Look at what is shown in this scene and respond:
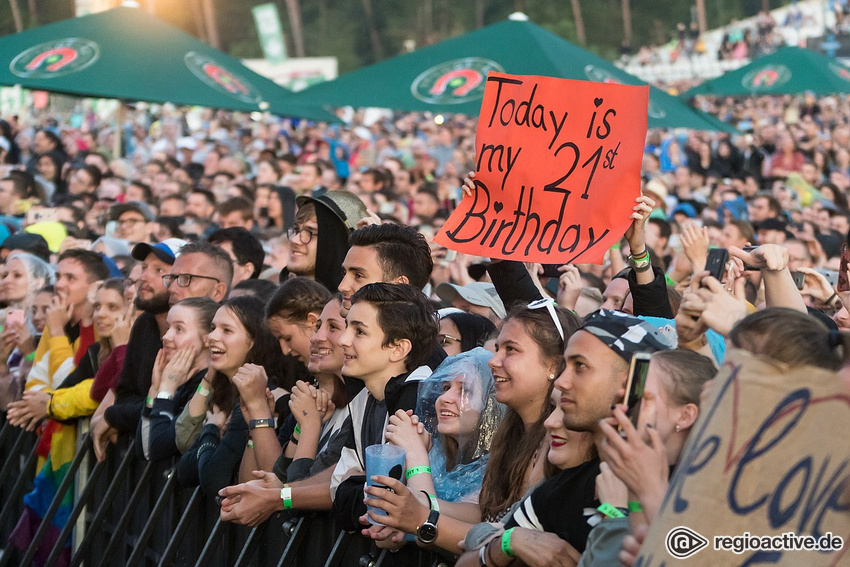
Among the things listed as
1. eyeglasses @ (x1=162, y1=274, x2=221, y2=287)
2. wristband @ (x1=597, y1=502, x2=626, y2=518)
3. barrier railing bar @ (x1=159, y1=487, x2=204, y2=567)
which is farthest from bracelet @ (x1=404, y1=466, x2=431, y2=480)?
eyeglasses @ (x1=162, y1=274, x2=221, y2=287)

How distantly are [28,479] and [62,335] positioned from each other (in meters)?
0.82

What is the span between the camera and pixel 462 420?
4055mm

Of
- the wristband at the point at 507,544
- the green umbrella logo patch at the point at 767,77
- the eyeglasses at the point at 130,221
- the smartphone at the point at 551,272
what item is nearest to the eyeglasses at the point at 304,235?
the smartphone at the point at 551,272

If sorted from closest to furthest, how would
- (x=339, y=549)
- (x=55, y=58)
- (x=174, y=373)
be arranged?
(x=339, y=549) → (x=174, y=373) → (x=55, y=58)

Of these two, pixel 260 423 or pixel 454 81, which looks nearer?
pixel 260 423

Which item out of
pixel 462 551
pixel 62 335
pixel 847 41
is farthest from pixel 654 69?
pixel 462 551

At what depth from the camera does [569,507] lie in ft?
10.8

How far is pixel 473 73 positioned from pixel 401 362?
612 centimetres

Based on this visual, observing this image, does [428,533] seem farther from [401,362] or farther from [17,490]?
[17,490]

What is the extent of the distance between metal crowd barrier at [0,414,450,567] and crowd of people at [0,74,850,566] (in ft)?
0.22

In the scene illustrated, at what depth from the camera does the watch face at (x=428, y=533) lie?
11.9 ft

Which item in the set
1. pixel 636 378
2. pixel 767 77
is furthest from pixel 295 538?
pixel 767 77

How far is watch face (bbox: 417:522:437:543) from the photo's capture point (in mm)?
3637

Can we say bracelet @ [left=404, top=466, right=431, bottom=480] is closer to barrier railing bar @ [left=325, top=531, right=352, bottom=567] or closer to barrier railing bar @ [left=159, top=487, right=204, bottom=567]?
barrier railing bar @ [left=325, top=531, right=352, bottom=567]
